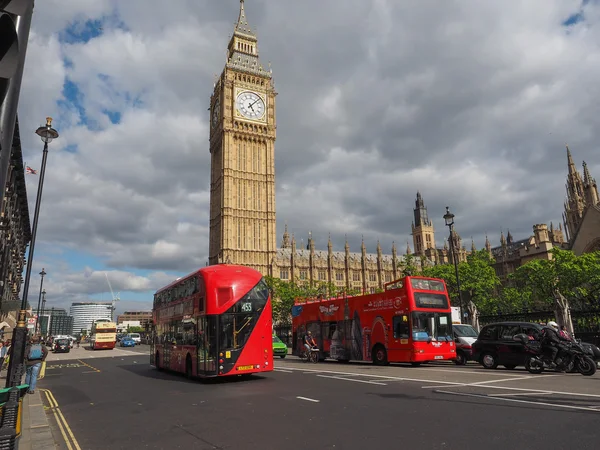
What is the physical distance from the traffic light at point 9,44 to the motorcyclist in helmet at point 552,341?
56.2ft

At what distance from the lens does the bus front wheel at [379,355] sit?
20844 mm

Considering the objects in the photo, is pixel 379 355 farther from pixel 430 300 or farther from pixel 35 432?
pixel 35 432

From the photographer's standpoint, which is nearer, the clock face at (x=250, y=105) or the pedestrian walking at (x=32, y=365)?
the pedestrian walking at (x=32, y=365)

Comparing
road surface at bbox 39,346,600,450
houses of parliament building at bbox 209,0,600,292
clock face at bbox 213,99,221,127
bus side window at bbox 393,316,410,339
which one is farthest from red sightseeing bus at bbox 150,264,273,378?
clock face at bbox 213,99,221,127

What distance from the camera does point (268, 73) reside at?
85500mm

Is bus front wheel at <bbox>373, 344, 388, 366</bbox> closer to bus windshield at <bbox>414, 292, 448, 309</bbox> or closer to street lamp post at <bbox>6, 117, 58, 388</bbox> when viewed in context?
bus windshield at <bbox>414, 292, 448, 309</bbox>

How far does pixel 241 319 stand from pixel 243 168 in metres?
66.7

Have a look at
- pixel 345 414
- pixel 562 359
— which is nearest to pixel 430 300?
pixel 562 359

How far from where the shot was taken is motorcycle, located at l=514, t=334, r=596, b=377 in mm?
14172

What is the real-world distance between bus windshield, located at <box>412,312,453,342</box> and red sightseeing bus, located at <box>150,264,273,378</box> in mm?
7021

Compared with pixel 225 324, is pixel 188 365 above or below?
below

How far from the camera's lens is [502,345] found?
17.1 metres

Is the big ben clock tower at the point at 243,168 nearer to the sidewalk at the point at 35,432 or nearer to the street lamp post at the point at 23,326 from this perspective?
the street lamp post at the point at 23,326

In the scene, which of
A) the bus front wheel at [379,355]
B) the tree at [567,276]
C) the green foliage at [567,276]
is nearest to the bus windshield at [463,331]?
the bus front wheel at [379,355]
